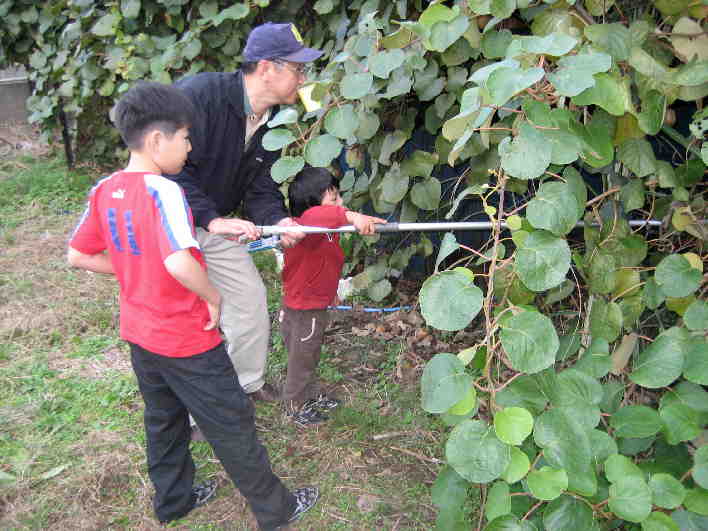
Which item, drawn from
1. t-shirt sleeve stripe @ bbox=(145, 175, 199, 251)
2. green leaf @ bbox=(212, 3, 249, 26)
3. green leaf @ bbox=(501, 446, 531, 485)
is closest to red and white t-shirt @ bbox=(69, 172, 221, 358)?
t-shirt sleeve stripe @ bbox=(145, 175, 199, 251)

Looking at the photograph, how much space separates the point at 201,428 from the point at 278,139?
2.94ft

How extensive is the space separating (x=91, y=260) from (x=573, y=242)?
164 cm

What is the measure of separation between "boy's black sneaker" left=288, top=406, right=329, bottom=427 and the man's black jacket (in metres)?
0.81

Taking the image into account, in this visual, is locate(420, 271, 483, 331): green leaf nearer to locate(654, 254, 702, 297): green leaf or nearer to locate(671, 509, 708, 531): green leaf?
locate(654, 254, 702, 297): green leaf

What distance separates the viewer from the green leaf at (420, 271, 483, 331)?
3.70 feet

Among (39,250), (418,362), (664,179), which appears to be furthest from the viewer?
(39,250)

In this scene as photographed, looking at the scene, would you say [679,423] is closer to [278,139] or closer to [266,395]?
[278,139]

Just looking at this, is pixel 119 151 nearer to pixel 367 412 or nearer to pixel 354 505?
pixel 367 412

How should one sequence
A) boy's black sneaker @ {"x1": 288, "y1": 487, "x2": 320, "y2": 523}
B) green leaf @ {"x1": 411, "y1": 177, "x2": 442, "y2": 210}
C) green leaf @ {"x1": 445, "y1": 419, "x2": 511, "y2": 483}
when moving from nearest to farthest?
1. green leaf @ {"x1": 445, "y1": 419, "x2": 511, "y2": 483}
2. boy's black sneaker @ {"x1": 288, "y1": 487, "x2": 320, "y2": 523}
3. green leaf @ {"x1": 411, "y1": 177, "x2": 442, "y2": 210}

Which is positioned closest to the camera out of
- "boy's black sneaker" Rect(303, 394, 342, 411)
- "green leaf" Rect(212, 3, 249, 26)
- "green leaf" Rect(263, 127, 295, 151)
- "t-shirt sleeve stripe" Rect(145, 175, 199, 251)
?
"t-shirt sleeve stripe" Rect(145, 175, 199, 251)

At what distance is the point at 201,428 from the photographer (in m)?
1.89

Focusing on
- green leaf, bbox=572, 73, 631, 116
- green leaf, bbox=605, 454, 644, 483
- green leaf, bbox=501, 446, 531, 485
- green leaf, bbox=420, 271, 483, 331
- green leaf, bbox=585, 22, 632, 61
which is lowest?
green leaf, bbox=605, 454, 644, 483

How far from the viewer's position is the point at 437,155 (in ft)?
7.75

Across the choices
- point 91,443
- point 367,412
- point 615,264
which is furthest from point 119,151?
point 615,264
